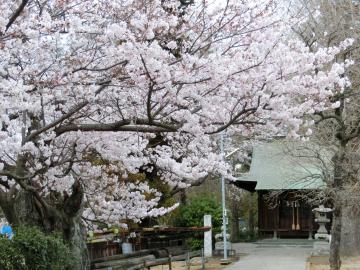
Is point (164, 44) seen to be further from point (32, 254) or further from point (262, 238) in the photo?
point (262, 238)

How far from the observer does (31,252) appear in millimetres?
8039

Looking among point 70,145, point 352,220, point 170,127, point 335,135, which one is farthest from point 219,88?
point 352,220

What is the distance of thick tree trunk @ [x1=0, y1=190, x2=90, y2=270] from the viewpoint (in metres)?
9.52

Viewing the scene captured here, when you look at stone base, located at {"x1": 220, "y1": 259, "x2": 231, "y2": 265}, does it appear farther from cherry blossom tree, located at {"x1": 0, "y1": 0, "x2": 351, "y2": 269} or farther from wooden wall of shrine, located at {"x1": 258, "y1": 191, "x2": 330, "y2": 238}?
cherry blossom tree, located at {"x1": 0, "y1": 0, "x2": 351, "y2": 269}

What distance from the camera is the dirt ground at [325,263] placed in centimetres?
1895

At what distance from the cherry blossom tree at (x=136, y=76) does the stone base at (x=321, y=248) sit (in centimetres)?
1513

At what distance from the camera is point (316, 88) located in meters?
7.93

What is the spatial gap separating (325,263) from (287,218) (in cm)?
853

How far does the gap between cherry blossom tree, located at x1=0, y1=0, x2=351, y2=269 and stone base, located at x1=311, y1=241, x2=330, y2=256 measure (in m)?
15.1

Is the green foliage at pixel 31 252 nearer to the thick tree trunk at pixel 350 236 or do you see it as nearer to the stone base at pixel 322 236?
the thick tree trunk at pixel 350 236

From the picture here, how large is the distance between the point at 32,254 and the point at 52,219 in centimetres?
188

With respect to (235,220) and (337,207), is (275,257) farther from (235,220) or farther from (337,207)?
(235,220)

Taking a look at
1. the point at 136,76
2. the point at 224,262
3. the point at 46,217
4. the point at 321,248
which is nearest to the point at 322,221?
the point at 321,248

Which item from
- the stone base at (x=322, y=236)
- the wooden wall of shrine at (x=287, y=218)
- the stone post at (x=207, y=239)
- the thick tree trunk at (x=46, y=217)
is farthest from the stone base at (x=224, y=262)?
the thick tree trunk at (x=46, y=217)
